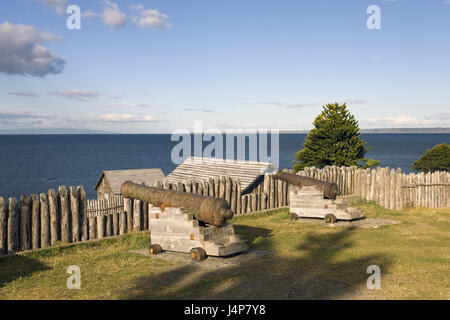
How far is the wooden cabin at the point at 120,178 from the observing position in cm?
3058

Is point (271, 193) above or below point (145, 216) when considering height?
above

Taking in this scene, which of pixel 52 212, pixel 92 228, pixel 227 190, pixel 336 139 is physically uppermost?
pixel 336 139

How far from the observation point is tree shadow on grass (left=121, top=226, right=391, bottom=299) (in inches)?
278

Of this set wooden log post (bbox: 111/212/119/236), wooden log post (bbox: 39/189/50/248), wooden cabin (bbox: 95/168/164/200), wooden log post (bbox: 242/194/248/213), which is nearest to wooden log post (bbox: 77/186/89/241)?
wooden log post (bbox: 39/189/50/248)

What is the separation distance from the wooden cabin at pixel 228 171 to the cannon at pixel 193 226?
998 centimetres

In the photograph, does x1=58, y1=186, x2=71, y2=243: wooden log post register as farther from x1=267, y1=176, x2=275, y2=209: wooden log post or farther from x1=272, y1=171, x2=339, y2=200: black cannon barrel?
x1=267, y1=176, x2=275, y2=209: wooden log post

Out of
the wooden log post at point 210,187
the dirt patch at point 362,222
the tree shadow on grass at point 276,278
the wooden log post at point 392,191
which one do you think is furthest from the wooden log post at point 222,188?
the wooden log post at point 392,191

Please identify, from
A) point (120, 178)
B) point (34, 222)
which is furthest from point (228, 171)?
point (34, 222)

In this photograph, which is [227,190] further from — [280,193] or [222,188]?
[280,193]

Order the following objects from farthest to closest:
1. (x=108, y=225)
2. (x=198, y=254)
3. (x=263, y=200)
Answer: (x=263, y=200), (x=108, y=225), (x=198, y=254)

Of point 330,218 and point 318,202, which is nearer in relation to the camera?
point 330,218

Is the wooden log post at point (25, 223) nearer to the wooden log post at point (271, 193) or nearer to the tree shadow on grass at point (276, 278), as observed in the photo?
the tree shadow on grass at point (276, 278)

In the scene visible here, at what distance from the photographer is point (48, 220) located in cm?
1030

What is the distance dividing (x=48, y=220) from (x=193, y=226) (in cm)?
377
